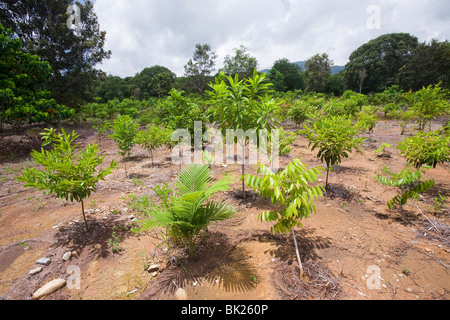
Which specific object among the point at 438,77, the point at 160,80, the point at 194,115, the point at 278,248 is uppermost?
the point at 160,80

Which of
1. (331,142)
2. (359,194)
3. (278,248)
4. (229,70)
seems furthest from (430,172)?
(229,70)

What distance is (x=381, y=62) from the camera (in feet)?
105

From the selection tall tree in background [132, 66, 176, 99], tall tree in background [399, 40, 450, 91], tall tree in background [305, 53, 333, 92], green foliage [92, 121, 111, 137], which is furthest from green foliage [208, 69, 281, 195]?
tall tree in background [305, 53, 333, 92]

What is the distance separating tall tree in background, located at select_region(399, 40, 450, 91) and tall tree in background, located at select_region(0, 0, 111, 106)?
3377 cm

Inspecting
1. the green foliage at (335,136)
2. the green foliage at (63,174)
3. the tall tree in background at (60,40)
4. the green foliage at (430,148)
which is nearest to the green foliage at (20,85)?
the tall tree in background at (60,40)

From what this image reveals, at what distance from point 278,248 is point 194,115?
18.5 feet

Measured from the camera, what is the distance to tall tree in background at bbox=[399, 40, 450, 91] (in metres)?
22.1

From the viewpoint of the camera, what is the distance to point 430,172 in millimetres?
5688

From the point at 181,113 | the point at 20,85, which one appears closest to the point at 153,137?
the point at 181,113

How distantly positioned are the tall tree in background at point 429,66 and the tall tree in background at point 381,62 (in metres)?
6.91

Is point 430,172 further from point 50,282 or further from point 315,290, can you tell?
point 50,282

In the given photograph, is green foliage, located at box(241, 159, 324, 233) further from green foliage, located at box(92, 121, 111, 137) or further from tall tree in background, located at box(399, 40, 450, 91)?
tall tree in background, located at box(399, 40, 450, 91)

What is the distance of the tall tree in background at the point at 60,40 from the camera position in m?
13.5
